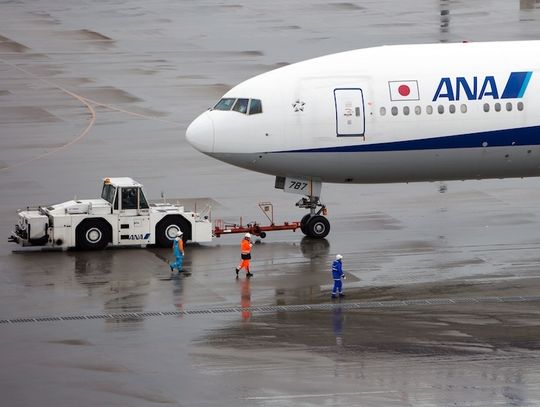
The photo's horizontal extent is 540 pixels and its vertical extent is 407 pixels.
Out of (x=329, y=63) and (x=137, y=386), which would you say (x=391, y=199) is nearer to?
(x=329, y=63)

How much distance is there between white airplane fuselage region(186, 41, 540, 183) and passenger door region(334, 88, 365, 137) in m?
0.03

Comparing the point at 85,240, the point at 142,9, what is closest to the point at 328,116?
the point at 85,240

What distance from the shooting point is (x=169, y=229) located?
155 ft

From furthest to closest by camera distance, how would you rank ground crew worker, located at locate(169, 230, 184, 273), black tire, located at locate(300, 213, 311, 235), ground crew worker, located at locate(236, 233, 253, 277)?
black tire, located at locate(300, 213, 311, 235) < ground crew worker, located at locate(169, 230, 184, 273) < ground crew worker, located at locate(236, 233, 253, 277)

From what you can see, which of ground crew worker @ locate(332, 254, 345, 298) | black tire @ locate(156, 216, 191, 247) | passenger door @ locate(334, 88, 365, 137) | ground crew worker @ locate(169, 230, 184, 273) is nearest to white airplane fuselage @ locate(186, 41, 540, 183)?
passenger door @ locate(334, 88, 365, 137)

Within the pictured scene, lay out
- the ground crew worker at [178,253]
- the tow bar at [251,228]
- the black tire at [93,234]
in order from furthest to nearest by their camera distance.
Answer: the tow bar at [251,228] → the black tire at [93,234] → the ground crew worker at [178,253]

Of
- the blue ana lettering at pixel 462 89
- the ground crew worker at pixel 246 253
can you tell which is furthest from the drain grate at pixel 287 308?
the blue ana lettering at pixel 462 89

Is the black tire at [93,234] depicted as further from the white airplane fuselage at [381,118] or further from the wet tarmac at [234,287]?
the white airplane fuselage at [381,118]

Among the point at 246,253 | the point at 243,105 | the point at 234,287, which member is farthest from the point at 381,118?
the point at 234,287

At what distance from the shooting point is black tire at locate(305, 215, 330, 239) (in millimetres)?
48656

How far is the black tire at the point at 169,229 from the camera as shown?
47.2 metres

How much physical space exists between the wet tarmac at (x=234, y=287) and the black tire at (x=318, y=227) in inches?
13.4

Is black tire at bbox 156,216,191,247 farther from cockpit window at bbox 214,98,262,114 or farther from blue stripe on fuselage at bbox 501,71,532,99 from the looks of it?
blue stripe on fuselage at bbox 501,71,532,99

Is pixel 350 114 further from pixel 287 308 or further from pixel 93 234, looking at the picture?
pixel 287 308
